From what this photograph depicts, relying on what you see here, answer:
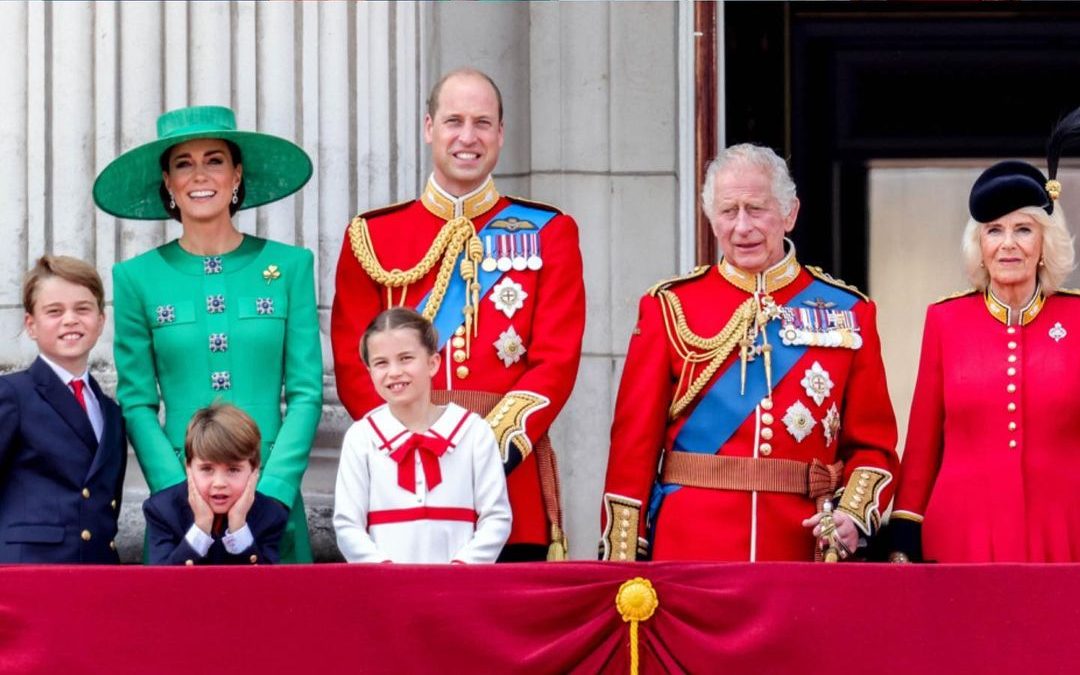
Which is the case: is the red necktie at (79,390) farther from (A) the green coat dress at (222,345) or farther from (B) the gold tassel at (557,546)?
(B) the gold tassel at (557,546)

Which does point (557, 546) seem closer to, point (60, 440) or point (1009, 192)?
point (60, 440)

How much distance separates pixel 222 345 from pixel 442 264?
22.7 inches

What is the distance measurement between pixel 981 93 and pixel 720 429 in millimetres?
2616

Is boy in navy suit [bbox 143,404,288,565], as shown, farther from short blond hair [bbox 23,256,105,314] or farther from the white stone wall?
the white stone wall

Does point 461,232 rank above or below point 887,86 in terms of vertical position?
below

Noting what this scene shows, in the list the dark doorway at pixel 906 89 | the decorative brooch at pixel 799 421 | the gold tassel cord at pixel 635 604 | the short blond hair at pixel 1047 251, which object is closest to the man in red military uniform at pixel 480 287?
the decorative brooch at pixel 799 421

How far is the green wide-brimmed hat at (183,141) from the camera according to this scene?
6844mm

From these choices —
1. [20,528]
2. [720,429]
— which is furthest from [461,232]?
[20,528]

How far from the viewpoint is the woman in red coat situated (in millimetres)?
6336

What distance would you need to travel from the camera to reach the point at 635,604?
5707 millimetres

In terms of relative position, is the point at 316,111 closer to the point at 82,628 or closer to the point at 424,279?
the point at 424,279

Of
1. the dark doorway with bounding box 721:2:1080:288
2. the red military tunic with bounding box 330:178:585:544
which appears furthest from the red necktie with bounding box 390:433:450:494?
the dark doorway with bounding box 721:2:1080:288

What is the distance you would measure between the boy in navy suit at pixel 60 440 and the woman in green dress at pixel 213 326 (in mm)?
132

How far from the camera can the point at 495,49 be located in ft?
27.4
